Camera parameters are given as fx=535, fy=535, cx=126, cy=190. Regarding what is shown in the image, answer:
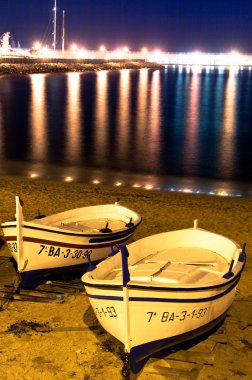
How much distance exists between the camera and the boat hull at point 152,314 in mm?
7504

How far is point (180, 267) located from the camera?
927 centimetres

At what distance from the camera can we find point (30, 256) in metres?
10.4

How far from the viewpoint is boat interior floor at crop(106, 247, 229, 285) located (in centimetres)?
862

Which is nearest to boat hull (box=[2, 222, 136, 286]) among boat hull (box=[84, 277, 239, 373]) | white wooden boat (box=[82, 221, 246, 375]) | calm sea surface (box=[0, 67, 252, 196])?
white wooden boat (box=[82, 221, 246, 375])

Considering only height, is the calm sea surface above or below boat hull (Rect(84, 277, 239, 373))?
below

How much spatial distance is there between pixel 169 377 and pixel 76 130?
38.1 m

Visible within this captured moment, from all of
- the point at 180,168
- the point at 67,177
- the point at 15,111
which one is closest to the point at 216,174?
the point at 180,168

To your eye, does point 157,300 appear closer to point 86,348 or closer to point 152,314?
point 152,314

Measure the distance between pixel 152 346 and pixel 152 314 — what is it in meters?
0.60

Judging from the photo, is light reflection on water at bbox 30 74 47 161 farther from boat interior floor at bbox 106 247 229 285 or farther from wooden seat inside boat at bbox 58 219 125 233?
boat interior floor at bbox 106 247 229 285

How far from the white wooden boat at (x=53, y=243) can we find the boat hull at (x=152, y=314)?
1874mm

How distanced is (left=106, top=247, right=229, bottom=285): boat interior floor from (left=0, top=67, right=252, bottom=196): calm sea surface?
13.0 metres

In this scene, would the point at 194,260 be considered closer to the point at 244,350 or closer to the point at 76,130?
the point at 244,350

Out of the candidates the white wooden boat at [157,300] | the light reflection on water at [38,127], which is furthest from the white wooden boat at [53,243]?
the light reflection on water at [38,127]
